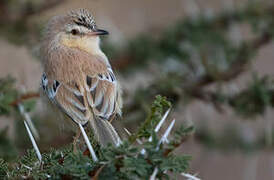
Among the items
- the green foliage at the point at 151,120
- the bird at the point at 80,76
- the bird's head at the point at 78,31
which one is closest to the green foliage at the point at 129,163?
the green foliage at the point at 151,120

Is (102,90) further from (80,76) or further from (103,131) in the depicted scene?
(103,131)

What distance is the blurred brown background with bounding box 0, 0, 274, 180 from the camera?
6020mm

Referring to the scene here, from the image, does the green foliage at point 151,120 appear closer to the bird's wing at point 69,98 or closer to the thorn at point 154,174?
the thorn at point 154,174

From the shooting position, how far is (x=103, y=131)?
11.7 ft

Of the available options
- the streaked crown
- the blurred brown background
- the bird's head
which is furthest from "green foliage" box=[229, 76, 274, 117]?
the streaked crown

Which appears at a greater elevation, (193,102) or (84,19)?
(84,19)

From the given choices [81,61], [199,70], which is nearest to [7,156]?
[81,61]

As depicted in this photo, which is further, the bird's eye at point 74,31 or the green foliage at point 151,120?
the bird's eye at point 74,31

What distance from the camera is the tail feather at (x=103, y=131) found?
3.42 metres

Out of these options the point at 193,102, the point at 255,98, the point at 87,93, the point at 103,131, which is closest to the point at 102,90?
the point at 87,93

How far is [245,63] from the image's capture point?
224 inches

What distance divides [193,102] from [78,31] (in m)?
1.53

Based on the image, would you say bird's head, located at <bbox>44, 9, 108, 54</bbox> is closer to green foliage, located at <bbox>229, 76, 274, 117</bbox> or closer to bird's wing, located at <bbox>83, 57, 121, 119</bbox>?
bird's wing, located at <bbox>83, 57, 121, 119</bbox>

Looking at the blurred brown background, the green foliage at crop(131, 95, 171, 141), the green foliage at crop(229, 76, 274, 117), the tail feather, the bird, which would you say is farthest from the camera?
the blurred brown background
